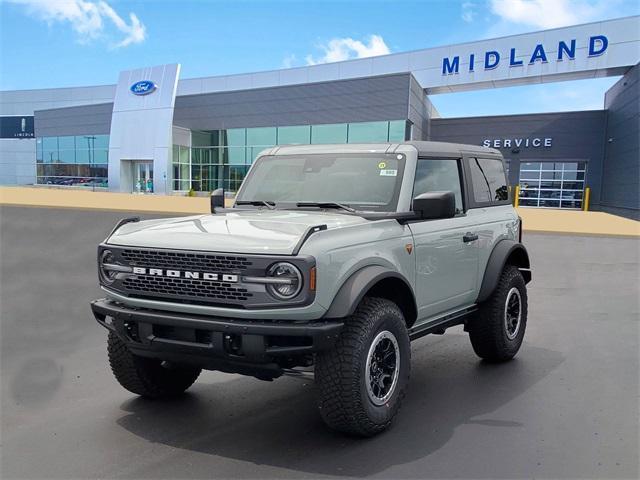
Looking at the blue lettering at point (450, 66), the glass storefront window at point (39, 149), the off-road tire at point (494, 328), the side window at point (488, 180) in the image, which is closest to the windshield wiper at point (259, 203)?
the side window at point (488, 180)

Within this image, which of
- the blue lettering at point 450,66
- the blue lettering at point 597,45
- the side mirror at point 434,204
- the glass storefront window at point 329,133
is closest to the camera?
the side mirror at point 434,204

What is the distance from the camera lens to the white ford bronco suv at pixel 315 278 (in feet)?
11.7

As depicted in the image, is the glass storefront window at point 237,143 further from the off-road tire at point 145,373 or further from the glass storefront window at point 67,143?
the off-road tire at point 145,373

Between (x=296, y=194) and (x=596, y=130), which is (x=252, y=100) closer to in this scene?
(x=596, y=130)

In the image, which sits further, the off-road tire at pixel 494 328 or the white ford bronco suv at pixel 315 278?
the off-road tire at pixel 494 328

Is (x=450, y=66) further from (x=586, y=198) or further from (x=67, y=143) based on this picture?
(x=67, y=143)

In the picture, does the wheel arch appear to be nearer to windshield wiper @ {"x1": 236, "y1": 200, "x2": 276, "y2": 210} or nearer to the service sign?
windshield wiper @ {"x1": 236, "y1": 200, "x2": 276, "y2": 210}

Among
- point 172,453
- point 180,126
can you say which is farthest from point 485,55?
point 172,453

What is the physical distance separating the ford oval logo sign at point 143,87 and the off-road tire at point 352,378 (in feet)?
142

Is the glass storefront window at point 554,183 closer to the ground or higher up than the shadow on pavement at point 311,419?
higher up

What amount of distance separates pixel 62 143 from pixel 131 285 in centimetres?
5653

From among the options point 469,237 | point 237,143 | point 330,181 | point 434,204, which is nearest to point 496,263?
point 469,237

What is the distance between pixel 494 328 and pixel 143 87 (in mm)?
43196

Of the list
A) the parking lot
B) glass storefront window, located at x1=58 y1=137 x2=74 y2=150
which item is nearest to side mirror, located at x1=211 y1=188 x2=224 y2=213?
the parking lot
